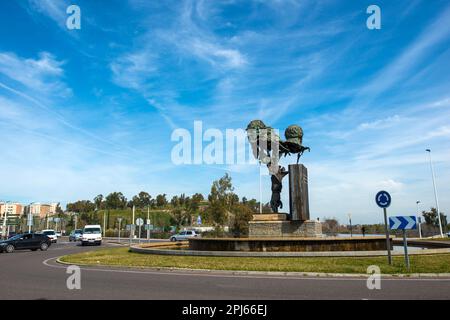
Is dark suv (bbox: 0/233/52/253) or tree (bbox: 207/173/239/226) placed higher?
tree (bbox: 207/173/239/226)

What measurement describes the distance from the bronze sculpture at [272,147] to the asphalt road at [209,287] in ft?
37.8

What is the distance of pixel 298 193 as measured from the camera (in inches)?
869

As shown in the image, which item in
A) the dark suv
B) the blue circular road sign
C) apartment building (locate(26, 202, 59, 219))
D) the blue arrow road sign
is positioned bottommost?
the dark suv

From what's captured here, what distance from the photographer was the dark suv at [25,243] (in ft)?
94.5

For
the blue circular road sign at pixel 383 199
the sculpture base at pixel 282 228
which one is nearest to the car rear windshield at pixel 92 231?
the sculpture base at pixel 282 228

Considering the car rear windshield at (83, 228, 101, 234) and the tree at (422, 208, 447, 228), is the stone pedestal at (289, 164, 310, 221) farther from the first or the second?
the tree at (422, 208, 447, 228)

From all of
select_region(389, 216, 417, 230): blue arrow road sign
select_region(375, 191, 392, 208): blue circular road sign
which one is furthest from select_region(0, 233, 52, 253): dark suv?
select_region(389, 216, 417, 230): blue arrow road sign

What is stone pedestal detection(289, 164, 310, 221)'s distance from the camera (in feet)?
71.5

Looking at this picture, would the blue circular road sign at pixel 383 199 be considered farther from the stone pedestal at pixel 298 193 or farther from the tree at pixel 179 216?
the tree at pixel 179 216

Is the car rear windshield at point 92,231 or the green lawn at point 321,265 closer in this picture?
the green lawn at point 321,265

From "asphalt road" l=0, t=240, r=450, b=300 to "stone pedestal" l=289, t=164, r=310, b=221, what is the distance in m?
9.78

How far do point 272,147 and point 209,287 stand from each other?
14.8 m

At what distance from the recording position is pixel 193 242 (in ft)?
71.4
